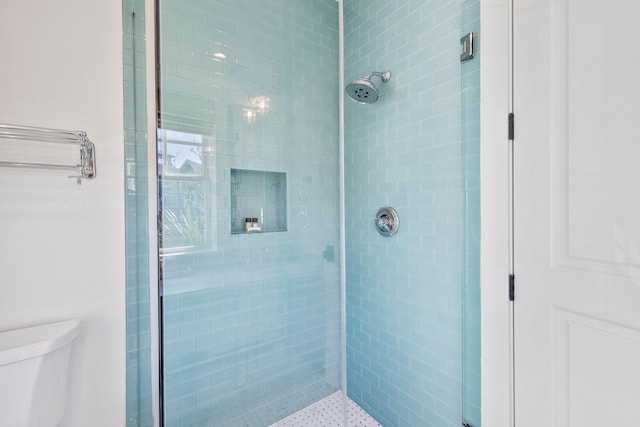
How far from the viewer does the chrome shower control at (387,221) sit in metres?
1.56

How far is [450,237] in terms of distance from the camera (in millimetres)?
1323

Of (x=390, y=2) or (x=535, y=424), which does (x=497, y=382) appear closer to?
(x=535, y=424)

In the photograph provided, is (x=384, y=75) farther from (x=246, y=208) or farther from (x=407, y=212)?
(x=246, y=208)

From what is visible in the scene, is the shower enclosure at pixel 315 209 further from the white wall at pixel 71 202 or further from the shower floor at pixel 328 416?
the white wall at pixel 71 202

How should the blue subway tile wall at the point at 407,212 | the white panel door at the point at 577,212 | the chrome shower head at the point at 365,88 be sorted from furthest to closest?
the chrome shower head at the point at 365,88, the blue subway tile wall at the point at 407,212, the white panel door at the point at 577,212

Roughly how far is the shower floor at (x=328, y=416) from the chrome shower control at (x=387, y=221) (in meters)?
1.08

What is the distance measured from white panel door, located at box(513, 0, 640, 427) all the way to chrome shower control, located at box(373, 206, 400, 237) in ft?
1.88

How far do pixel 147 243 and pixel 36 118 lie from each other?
2.18 ft

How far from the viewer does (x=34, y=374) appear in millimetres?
1027

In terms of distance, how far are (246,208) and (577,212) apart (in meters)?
1.42

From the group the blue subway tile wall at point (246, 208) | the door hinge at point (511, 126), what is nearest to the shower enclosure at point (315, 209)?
the blue subway tile wall at point (246, 208)

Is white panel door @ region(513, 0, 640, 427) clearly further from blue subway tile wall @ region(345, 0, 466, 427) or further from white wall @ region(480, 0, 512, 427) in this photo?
blue subway tile wall @ region(345, 0, 466, 427)

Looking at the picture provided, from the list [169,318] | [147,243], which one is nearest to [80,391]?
[169,318]

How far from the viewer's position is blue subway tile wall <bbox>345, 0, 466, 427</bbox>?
1.32m
